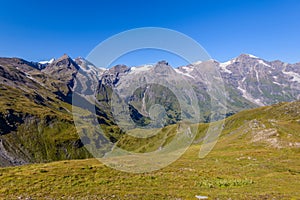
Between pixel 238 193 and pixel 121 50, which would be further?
pixel 121 50

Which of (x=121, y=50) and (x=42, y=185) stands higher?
(x=121, y=50)

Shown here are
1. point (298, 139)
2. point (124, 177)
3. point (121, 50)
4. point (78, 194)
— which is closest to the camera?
point (78, 194)

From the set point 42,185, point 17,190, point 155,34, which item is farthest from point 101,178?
point 155,34

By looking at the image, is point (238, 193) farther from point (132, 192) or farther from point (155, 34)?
point (155, 34)

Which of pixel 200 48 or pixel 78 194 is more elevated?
pixel 200 48

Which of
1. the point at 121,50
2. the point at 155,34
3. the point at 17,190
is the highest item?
the point at 155,34

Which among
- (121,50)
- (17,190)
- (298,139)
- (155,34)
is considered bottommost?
(17,190)

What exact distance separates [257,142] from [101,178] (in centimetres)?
7427

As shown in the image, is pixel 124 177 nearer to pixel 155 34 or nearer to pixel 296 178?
pixel 155 34

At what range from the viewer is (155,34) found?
3253cm

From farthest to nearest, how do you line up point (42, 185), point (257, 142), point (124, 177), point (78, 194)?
point (257, 142)
point (124, 177)
point (42, 185)
point (78, 194)

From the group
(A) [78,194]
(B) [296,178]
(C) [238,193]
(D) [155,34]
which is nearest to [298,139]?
(B) [296,178]

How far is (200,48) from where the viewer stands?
32469 mm

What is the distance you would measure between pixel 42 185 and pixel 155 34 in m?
23.2
